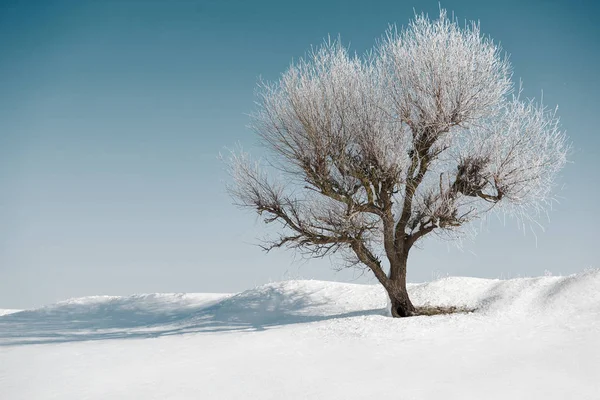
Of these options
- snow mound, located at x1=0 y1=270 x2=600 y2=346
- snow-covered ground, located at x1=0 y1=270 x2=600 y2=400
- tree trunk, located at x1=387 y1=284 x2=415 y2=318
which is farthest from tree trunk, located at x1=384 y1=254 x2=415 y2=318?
snow-covered ground, located at x1=0 y1=270 x2=600 y2=400

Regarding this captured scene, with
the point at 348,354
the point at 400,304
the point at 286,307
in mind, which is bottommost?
the point at 348,354

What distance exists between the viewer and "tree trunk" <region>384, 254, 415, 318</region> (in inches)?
465

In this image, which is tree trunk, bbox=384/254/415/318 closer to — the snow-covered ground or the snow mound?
the snow mound

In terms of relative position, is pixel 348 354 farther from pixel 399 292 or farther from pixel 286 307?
pixel 286 307

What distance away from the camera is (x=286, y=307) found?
1479cm

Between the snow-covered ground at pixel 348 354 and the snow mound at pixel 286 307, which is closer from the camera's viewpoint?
the snow-covered ground at pixel 348 354

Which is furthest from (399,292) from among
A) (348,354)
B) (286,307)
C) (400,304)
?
(286,307)

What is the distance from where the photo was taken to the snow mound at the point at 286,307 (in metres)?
11.2

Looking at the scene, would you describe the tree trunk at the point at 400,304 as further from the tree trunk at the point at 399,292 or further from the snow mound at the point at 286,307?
the snow mound at the point at 286,307

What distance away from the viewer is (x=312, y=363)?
837 cm

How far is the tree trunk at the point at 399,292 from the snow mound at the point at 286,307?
0.55 m

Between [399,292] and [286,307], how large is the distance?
4.01 metres

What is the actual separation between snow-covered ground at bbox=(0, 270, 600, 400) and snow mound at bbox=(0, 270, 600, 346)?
0.21 ft

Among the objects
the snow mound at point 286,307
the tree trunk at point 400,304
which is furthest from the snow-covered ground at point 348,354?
the tree trunk at point 400,304
